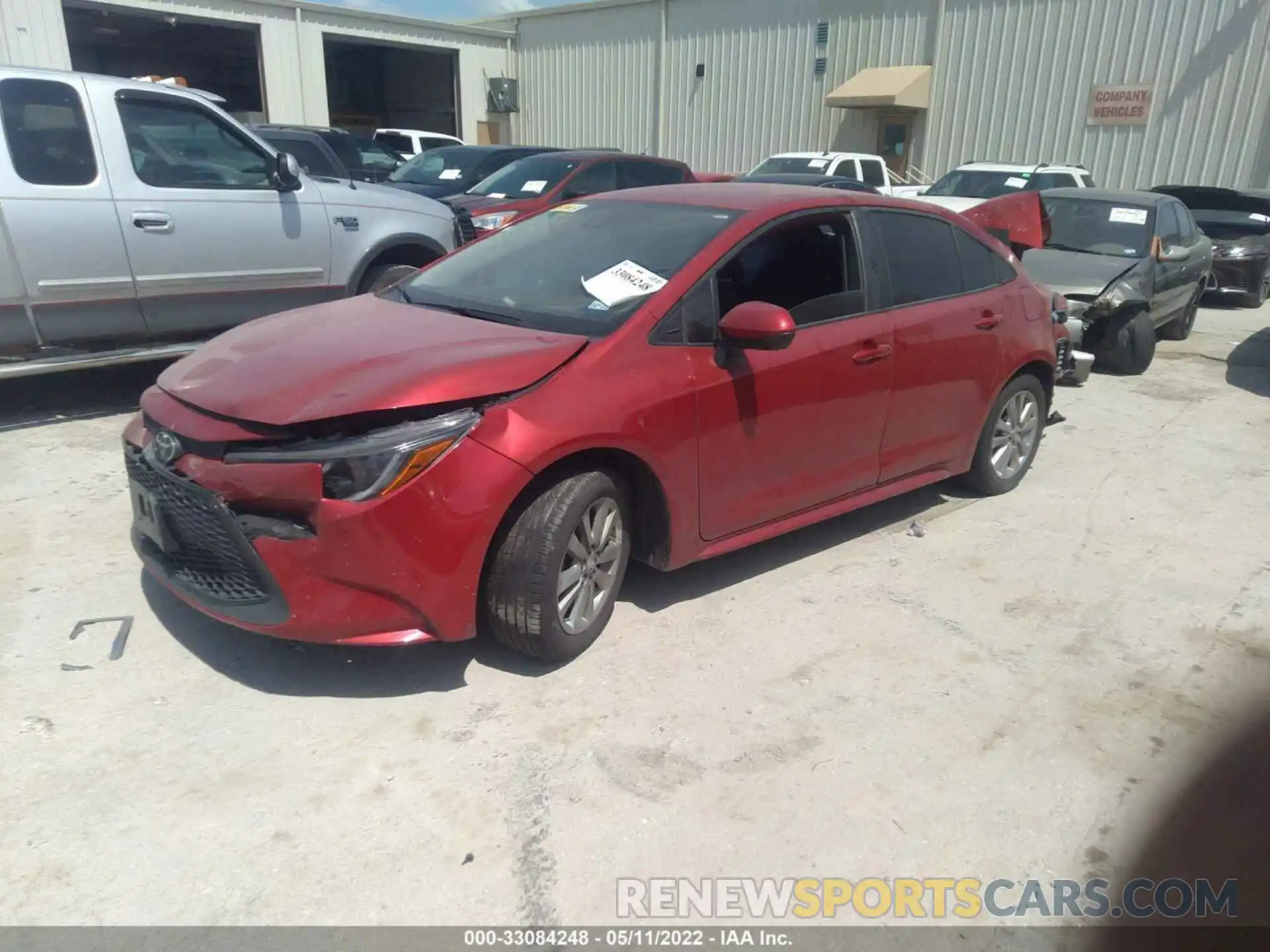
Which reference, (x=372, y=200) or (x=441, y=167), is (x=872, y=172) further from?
(x=372, y=200)

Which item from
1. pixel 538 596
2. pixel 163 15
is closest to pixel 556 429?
pixel 538 596

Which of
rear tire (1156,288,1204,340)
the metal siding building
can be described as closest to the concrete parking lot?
rear tire (1156,288,1204,340)

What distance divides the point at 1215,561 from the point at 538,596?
351 cm

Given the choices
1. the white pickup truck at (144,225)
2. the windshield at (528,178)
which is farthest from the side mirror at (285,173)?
the windshield at (528,178)

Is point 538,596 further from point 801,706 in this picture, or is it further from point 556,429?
point 801,706

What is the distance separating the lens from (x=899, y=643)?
3889mm

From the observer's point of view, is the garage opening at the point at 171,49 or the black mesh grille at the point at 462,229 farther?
the garage opening at the point at 171,49

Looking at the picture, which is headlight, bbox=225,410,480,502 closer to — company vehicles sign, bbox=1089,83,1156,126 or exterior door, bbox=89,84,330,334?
exterior door, bbox=89,84,330,334

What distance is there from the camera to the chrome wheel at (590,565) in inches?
136

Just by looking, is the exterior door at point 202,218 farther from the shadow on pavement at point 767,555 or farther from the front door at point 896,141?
the front door at point 896,141

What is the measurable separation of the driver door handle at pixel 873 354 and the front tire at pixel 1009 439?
1.15m

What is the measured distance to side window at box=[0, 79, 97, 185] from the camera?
5.54 metres

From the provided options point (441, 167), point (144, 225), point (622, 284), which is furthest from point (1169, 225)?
point (144, 225)

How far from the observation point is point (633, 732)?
10.6 feet
